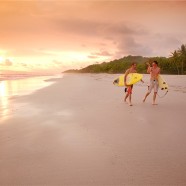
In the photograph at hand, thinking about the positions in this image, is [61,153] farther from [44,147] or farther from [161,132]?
[161,132]

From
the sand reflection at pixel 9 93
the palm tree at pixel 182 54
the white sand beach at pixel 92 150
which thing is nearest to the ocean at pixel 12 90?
the sand reflection at pixel 9 93

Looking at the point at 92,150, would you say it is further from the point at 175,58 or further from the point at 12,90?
the point at 175,58

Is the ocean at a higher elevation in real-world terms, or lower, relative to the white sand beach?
higher

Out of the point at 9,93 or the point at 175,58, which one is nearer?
the point at 9,93

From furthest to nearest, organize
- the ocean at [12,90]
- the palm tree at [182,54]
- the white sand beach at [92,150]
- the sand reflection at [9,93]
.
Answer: the palm tree at [182,54] → the ocean at [12,90] → the sand reflection at [9,93] → the white sand beach at [92,150]

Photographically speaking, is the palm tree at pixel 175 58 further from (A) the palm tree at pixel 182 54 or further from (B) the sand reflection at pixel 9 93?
(B) the sand reflection at pixel 9 93

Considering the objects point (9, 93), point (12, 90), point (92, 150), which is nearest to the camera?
point (92, 150)

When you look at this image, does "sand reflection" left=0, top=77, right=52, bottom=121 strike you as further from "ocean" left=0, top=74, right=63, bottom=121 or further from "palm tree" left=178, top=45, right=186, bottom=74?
"palm tree" left=178, top=45, right=186, bottom=74

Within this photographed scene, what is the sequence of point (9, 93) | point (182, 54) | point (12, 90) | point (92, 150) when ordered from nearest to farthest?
1. point (92, 150)
2. point (9, 93)
3. point (12, 90)
4. point (182, 54)

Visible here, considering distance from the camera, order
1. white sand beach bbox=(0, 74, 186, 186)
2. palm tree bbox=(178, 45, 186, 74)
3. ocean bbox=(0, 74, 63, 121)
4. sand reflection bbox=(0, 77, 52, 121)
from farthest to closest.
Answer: palm tree bbox=(178, 45, 186, 74) → ocean bbox=(0, 74, 63, 121) → sand reflection bbox=(0, 77, 52, 121) → white sand beach bbox=(0, 74, 186, 186)

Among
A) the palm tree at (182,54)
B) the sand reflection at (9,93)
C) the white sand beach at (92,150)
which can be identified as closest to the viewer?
the white sand beach at (92,150)

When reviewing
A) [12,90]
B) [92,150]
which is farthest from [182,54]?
[92,150]

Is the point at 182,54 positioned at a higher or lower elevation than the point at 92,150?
higher

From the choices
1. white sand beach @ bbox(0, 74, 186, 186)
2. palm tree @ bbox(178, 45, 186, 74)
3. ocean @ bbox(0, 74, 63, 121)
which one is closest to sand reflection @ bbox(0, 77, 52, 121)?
ocean @ bbox(0, 74, 63, 121)
